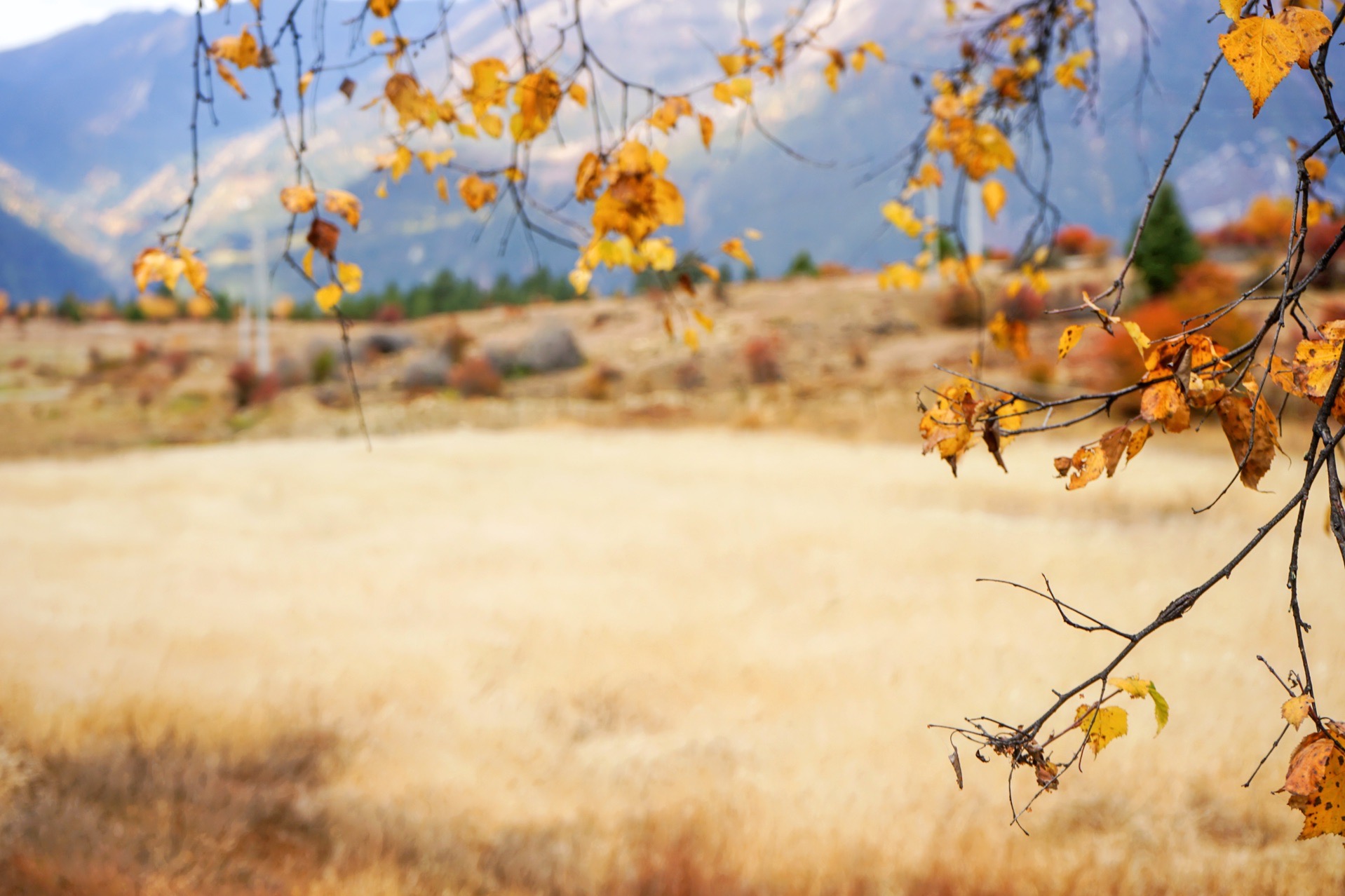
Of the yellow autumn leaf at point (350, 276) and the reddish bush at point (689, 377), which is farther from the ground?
the reddish bush at point (689, 377)

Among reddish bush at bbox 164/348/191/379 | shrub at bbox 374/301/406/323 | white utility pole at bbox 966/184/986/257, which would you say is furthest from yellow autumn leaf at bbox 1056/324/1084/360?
shrub at bbox 374/301/406/323

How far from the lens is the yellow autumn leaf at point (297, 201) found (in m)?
1.66

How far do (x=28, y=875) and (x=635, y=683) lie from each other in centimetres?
203

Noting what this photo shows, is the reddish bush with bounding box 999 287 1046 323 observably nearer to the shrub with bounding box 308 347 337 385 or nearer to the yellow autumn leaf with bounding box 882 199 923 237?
the yellow autumn leaf with bounding box 882 199 923 237

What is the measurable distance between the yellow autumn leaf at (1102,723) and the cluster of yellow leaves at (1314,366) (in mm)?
495

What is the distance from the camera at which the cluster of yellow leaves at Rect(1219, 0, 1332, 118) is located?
0.91 m

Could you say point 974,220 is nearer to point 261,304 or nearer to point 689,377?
point 689,377

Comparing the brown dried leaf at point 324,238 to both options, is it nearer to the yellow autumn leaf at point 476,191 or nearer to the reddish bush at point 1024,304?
the yellow autumn leaf at point 476,191

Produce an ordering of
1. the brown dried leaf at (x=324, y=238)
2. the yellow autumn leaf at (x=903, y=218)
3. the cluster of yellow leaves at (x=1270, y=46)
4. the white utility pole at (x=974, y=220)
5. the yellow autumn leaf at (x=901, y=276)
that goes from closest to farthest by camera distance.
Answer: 1. the cluster of yellow leaves at (x=1270, y=46)
2. the brown dried leaf at (x=324, y=238)
3. the yellow autumn leaf at (x=903, y=218)
4. the yellow autumn leaf at (x=901, y=276)
5. the white utility pole at (x=974, y=220)

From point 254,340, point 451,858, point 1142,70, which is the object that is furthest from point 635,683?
point 254,340

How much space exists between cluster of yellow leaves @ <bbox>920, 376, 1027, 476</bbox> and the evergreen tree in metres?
14.5

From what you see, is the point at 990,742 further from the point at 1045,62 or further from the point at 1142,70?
the point at 1142,70

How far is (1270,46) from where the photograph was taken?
3.05 feet

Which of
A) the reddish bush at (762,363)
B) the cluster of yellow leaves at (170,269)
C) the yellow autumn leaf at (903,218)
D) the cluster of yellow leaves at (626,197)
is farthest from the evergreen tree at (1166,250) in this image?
the cluster of yellow leaves at (170,269)
